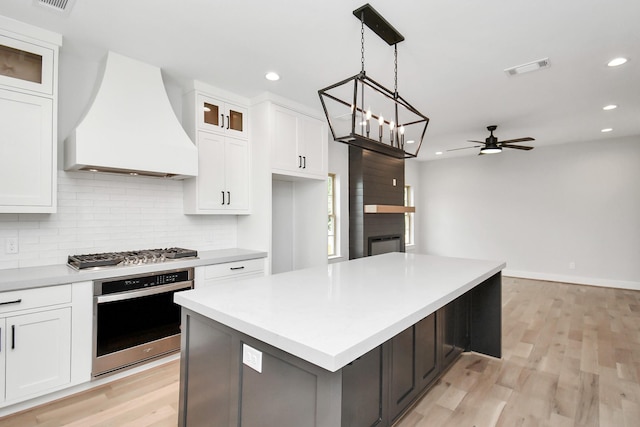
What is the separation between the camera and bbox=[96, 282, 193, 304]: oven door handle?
236cm

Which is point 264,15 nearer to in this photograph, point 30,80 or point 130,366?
point 30,80

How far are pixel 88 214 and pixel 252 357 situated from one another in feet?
7.64

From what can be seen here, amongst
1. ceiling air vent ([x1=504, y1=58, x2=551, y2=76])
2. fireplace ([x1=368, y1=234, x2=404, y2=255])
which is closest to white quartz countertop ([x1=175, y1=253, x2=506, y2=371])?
ceiling air vent ([x1=504, y1=58, x2=551, y2=76])

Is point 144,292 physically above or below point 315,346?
below

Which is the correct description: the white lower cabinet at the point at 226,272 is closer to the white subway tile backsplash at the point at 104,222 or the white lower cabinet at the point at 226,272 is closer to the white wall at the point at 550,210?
the white subway tile backsplash at the point at 104,222

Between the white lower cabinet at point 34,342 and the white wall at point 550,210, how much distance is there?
282 inches

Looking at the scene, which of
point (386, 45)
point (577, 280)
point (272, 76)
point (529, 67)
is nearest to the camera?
point (386, 45)

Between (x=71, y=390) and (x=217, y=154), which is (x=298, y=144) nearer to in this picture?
(x=217, y=154)

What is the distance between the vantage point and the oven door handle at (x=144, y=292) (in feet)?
7.73

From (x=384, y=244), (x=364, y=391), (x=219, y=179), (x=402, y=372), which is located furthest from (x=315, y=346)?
(x=384, y=244)

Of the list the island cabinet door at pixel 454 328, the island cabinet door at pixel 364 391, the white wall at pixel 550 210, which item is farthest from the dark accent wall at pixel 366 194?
the island cabinet door at pixel 364 391

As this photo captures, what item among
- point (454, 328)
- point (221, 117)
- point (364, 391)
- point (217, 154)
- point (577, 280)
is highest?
point (221, 117)

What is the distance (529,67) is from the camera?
2.84 metres

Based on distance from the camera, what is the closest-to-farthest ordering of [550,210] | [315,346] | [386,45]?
[315,346] → [386,45] → [550,210]
